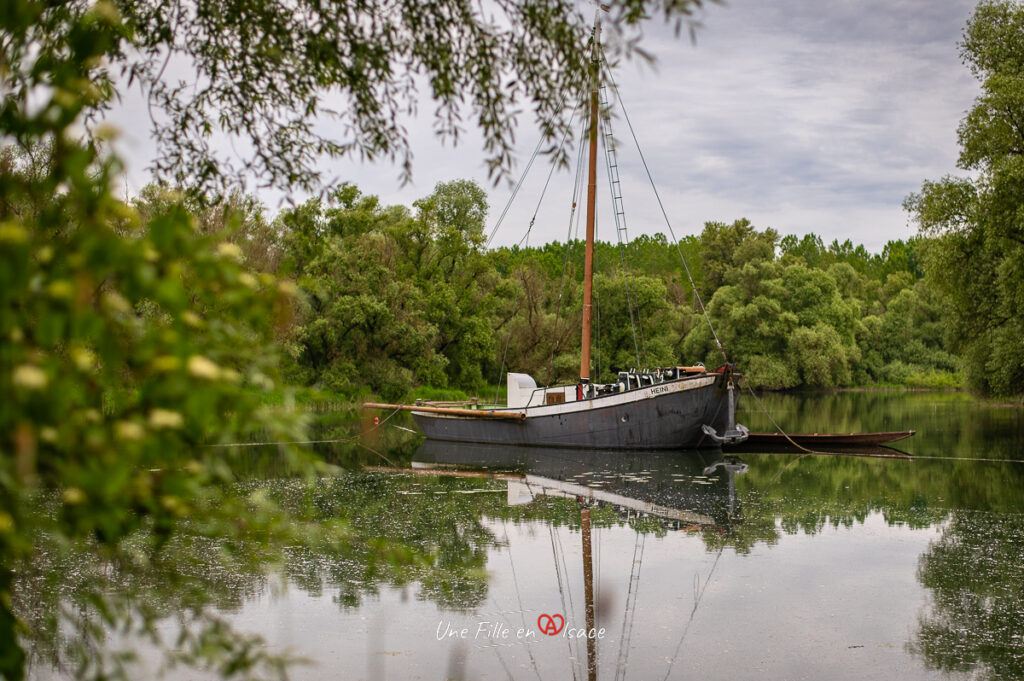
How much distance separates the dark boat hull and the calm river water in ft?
17.3

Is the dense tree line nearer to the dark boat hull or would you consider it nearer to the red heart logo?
the dark boat hull

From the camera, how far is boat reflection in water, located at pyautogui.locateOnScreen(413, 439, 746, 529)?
14.8 metres

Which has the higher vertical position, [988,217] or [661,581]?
[988,217]

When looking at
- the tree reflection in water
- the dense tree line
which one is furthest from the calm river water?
the dense tree line

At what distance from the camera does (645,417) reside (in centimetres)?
2428

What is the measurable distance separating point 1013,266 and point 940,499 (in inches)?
456

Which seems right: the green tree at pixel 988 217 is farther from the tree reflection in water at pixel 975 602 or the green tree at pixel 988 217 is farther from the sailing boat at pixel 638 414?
the tree reflection in water at pixel 975 602

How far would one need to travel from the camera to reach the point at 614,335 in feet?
168

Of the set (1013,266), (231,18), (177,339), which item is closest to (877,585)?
(231,18)

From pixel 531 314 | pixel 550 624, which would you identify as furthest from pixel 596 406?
pixel 531 314

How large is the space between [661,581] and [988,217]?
2057 cm

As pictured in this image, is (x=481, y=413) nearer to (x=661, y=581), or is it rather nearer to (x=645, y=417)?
(x=645, y=417)

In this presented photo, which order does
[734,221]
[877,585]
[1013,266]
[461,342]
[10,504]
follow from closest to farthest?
[10,504], [877,585], [1013,266], [461,342], [734,221]

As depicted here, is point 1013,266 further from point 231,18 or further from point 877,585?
point 231,18
